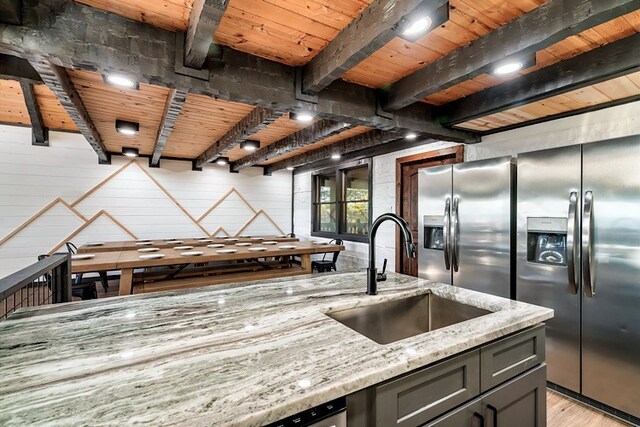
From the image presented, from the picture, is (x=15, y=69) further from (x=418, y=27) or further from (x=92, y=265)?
(x=418, y=27)

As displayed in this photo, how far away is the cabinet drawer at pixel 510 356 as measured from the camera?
43.5 inches

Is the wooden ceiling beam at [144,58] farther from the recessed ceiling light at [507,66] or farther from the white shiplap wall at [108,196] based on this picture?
the white shiplap wall at [108,196]

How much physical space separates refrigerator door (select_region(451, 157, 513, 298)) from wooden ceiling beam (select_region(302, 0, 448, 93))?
63.8 inches

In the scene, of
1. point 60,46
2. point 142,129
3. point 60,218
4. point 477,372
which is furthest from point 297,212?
point 477,372

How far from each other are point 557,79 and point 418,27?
1.33m

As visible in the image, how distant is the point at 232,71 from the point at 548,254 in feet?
9.18

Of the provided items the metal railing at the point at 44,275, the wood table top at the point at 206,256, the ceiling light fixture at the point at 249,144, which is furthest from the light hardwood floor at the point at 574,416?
the ceiling light fixture at the point at 249,144

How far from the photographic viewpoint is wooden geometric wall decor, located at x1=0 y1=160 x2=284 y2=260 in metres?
5.19

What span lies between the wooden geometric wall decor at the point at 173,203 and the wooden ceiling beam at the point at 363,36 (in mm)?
5124

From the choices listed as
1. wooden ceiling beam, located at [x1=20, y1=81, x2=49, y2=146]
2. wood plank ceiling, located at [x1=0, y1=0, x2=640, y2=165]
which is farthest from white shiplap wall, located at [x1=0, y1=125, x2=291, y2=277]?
wood plank ceiling, located at [x1=0, y1=0, x2=640, y2=165]

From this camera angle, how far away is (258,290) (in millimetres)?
1576

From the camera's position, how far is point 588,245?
2.06 metres

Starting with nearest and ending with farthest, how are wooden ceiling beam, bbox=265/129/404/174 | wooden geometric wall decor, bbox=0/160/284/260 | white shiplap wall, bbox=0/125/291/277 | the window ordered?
1. wooden ceiling beam, bbox=265/129/404/174
2. white shiplap wall, bbox=0/125/291/277
3. wooden geometric wall decor, bbox=0/160/284/260
4. the window

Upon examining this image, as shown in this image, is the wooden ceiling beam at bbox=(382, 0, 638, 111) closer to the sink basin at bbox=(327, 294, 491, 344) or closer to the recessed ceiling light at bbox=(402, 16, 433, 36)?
the recessed ceiling light at bbox=(402, 16, 433, 36)
